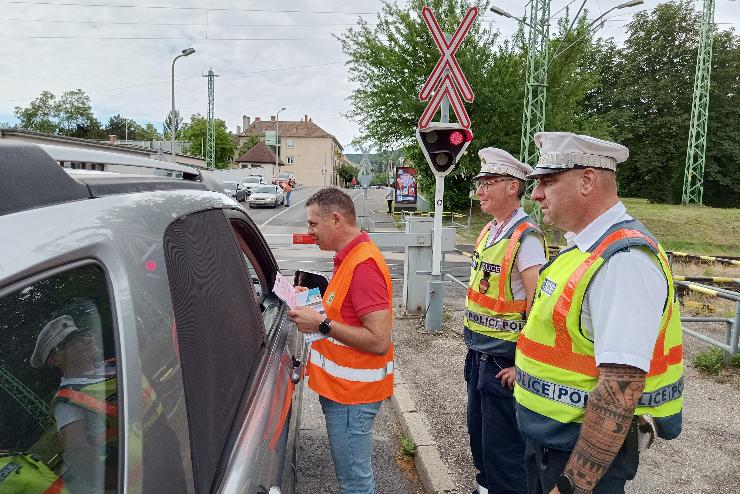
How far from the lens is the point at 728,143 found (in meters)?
42.9

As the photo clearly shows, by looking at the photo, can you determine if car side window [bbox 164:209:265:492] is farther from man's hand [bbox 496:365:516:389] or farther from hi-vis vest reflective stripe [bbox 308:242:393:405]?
man's hand [bbox 496:365:516:389]

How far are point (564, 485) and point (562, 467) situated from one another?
203 mm

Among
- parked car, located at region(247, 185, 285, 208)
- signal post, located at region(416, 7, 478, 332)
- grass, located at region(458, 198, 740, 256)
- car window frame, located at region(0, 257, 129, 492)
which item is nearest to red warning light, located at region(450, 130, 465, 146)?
signal post, located at region(416, 7, 478, 332)

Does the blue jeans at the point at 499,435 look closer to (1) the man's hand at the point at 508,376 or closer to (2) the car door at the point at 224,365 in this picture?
(1) the man's hand at the point at 508,376

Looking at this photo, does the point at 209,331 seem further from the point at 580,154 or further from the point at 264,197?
the point at 264,197

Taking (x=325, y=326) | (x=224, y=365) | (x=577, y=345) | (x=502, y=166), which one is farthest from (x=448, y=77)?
(x=224, y=365)

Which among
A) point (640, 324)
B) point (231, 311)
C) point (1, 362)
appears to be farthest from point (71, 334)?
point (640, 324)

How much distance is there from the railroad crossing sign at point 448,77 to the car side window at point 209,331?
4377mm

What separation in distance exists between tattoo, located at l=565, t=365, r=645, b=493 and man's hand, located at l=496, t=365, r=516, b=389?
1.18 m

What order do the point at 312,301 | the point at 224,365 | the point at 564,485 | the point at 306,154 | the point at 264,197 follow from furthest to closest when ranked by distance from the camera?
1. the point at 306,154
2. the point at 264,197
3. the point at 312,301
4. the point at 564,485
5. the point at 224,365

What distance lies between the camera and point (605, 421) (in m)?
1.64

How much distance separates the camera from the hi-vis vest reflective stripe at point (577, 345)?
1.74 m

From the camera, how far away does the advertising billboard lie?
25297 millimetres

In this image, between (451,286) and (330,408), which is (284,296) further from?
(451,286)
